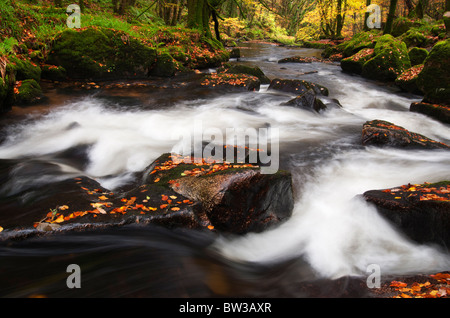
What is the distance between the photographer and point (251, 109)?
30.5 ft

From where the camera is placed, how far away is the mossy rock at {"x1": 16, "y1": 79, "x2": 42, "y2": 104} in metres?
7.68

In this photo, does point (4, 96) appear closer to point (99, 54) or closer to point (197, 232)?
point (99, 54)

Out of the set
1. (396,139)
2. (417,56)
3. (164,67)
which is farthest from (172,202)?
(417,56)

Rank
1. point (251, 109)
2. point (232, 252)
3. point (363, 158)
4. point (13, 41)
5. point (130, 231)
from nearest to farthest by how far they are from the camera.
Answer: point (130, 231) → point (232, 252) → point (363, 158) → point (13, 41) → point (251, 109)

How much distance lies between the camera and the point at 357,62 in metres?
15.0

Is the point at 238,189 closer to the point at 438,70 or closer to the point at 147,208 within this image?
the point at 147,208

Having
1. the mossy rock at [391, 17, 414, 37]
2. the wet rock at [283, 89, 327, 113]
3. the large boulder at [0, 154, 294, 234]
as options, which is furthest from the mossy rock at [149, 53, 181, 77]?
the mossy rock at [391, 17, 414, 37]

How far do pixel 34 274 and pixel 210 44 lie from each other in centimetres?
1438

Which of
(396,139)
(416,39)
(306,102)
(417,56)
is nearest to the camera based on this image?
(396,139)

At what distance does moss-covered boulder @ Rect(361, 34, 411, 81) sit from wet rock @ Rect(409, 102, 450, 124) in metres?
4.53

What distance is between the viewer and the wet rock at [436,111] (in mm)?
8448

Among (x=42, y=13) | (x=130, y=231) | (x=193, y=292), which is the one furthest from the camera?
(x=42, y=13)

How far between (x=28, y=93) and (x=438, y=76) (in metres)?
12.1

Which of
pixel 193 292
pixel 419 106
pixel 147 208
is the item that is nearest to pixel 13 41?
pixel 147 208
